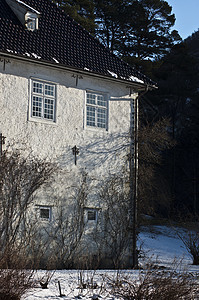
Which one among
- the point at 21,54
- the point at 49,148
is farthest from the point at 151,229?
the point at 21,54

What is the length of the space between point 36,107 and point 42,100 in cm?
35

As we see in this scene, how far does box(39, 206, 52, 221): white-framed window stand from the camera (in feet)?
58.0

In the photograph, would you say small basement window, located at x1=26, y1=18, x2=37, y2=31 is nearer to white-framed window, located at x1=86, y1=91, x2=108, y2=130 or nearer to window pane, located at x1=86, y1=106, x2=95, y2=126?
white-framed window, located at x1=86, y1=91, x2=108, y2=130

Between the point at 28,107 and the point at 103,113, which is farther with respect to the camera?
the point at 103,113

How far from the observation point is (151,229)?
33812 millimetres

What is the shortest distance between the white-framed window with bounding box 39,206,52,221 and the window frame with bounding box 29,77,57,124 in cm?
298

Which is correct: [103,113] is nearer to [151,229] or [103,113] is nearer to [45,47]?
[45,47]

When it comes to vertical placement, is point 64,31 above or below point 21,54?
above

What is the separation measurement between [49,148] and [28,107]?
5.21ft

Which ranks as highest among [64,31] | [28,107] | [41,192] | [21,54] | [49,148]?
[64,31]

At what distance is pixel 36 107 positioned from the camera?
18016 mm

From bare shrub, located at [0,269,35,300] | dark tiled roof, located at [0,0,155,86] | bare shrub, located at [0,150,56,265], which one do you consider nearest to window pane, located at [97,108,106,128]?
dark tiled roof, located at [0,0,155,86]

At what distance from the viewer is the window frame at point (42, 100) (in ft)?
58.7

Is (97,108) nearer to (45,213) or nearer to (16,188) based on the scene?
(45,213)
